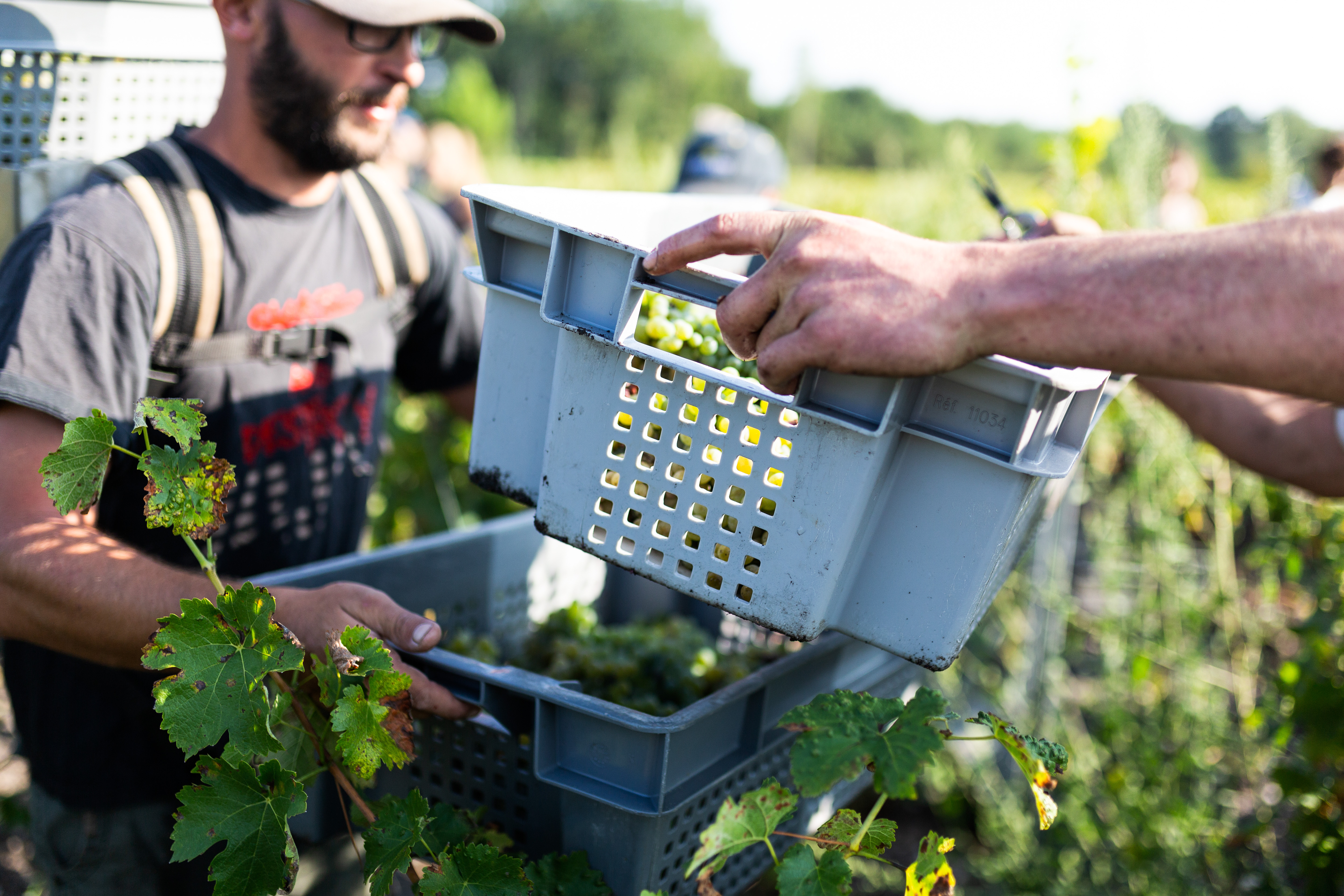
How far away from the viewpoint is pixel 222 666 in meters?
1.06

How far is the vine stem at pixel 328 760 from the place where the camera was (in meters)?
1.16

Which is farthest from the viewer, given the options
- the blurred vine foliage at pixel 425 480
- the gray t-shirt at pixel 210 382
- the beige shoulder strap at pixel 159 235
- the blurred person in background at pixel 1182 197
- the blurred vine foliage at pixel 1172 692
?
the blurred person in background at pixel 1182 197

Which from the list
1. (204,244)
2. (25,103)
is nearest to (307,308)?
(204,244)

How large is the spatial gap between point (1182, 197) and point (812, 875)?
564 cm

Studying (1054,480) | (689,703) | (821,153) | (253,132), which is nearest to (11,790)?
(253,132)

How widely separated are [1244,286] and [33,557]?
1561 mm

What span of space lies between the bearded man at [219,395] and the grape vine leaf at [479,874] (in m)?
0.22

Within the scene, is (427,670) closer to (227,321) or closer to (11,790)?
(227,321)

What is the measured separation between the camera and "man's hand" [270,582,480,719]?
1.24m

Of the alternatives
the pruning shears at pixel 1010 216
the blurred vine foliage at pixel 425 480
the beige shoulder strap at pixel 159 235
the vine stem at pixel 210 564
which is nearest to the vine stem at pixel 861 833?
the vine stem at pixel 210 564

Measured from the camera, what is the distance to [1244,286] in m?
0.90

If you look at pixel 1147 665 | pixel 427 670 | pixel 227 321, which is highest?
pixel 227 321

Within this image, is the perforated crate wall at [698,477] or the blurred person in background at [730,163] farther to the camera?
the blurred person in background at [730,163]

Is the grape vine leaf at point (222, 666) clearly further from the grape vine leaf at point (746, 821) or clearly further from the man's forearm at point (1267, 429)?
the man's forearm at point (1267, 429)
